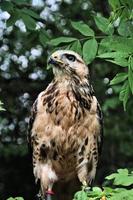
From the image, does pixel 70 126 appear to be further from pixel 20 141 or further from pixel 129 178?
pixel 20 141

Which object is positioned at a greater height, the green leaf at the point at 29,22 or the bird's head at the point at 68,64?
the green leaf at the point at 29,22

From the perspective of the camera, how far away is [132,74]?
14.5ft

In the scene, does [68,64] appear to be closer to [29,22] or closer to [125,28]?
[125,28]

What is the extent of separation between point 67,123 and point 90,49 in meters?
0.63

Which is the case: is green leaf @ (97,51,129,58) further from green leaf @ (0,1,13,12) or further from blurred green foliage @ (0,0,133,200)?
blurred green foliage @ (0,0,133,200)

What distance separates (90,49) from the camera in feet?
16.9

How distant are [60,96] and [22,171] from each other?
5.70m

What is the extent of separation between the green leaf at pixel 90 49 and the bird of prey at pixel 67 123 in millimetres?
159

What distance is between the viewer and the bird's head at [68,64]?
521 centimetres

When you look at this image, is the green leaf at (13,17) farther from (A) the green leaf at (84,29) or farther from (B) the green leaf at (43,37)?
(A) the green leaf at (84,29)

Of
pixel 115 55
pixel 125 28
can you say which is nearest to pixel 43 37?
pixel 125 28

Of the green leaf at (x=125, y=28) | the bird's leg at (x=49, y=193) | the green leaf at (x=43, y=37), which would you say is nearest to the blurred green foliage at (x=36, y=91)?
the green leaf at (x=43, y=37)

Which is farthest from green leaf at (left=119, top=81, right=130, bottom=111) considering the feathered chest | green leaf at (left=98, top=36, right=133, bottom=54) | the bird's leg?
the bird's leg

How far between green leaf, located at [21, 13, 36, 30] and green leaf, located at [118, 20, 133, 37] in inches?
56.8
